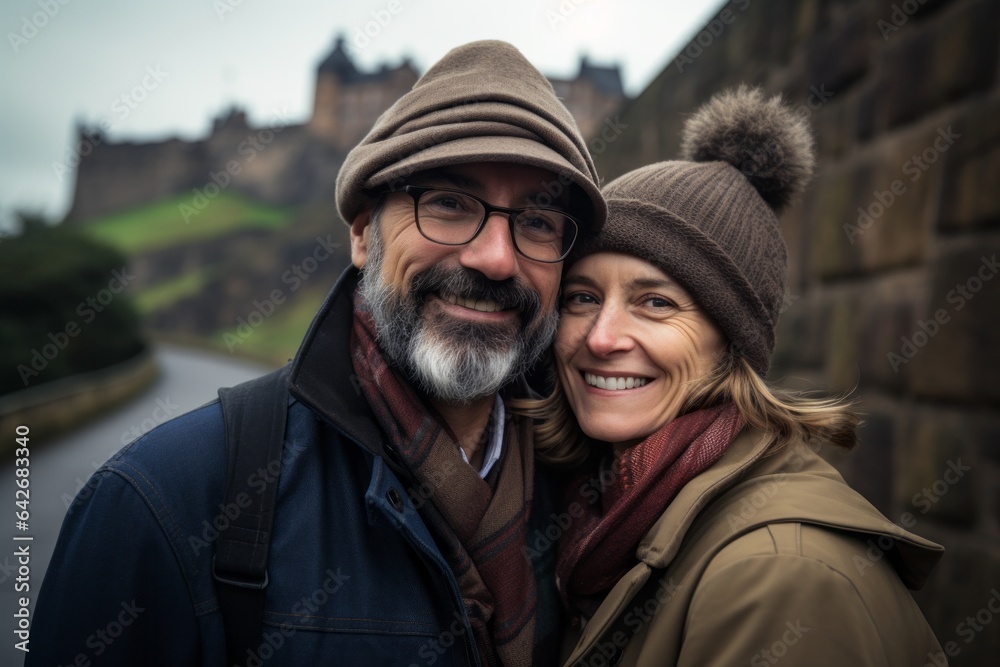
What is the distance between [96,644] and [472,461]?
106cm

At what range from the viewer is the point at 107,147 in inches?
2095

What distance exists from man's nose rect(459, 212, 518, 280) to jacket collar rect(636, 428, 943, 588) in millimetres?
762

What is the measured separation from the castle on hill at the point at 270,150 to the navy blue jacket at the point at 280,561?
42.8 meters

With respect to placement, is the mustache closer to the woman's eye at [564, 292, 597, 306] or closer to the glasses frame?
the glasses frame

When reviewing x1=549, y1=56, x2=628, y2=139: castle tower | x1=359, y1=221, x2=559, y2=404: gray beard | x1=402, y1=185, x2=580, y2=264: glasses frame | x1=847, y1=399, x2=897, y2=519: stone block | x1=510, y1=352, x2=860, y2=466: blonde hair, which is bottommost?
x1=847, y1=399, x2=897, y2=519: stone block

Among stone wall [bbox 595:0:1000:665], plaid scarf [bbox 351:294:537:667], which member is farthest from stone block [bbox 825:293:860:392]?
plaid scarf [bbox 351:294:537:667]

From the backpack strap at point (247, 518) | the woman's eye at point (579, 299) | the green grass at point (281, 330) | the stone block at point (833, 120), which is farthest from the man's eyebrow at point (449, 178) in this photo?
the green grass at point (281, 330)

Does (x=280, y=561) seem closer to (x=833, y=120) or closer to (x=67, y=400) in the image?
(x=833, y=120)

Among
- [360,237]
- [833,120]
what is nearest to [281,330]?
[833,120]

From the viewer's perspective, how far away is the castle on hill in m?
46.3

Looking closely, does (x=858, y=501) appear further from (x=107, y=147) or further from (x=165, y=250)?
(x=107, y=147)

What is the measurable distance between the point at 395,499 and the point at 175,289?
43212 mm

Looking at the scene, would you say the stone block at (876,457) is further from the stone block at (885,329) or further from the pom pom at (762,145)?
the pom pom at (762,145)

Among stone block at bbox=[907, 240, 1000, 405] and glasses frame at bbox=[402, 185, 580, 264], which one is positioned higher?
glasses frame at bbox=[402, 185, 580, 264]
